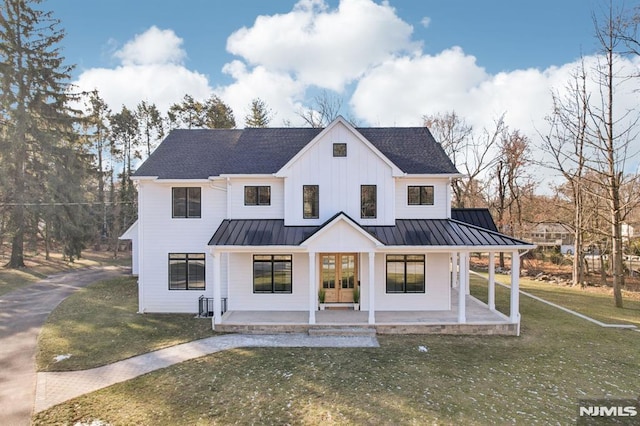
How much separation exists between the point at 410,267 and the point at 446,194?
3.37 metres

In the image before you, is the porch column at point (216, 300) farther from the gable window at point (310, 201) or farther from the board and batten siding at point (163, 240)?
the gable window at point (310, 201)

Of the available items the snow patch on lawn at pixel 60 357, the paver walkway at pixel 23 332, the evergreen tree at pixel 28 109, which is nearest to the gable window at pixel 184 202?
the snow patch on lawn at pixel 60 357

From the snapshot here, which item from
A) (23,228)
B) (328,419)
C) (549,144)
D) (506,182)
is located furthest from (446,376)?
(23,228)

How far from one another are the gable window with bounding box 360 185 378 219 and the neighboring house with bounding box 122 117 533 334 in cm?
4

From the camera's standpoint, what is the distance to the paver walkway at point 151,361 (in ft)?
24.2

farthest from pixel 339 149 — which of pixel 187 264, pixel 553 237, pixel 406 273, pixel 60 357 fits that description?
pixel 553 237

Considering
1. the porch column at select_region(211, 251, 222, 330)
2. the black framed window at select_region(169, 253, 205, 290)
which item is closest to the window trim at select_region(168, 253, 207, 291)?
the black framed window at select_region(169, 253, 205, 290)

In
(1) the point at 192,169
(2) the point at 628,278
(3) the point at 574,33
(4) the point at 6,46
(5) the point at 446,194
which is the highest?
(4) the point at 6,46

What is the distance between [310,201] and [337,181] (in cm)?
134

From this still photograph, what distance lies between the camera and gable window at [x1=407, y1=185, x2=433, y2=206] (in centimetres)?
1332

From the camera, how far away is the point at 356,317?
11789mm

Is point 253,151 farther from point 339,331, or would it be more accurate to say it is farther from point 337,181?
point 339,331

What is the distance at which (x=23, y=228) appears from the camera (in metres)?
22.1

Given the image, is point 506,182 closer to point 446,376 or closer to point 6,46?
point 446,376
